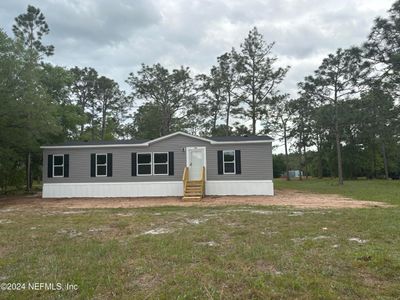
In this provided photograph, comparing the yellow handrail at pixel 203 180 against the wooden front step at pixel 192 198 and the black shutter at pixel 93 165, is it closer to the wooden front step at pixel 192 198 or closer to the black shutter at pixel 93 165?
the wooden front step at pixel 192 198

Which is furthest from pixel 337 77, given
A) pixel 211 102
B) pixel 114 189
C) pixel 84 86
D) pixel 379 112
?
pixel 84 86

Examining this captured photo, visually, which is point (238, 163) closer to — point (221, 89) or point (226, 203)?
point (226, 203)

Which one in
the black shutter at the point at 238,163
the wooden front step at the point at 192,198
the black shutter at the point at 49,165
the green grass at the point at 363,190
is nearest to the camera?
the green grass at the point at 363,190

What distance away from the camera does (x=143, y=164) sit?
16250mm

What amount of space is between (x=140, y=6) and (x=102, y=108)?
2669 cm

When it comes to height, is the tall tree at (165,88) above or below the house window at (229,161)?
above

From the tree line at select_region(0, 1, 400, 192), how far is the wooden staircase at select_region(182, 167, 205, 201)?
6.57 m

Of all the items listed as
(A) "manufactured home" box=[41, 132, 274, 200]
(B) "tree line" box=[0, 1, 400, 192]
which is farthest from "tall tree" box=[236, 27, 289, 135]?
(A) "manufactured home" box=[41, 132, 274, 200]

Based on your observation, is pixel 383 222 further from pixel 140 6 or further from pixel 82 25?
pixel 82 25

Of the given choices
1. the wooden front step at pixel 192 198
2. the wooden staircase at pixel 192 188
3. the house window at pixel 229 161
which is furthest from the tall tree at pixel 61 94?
the house window at pixel 229 161

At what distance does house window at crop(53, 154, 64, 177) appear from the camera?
16.6m

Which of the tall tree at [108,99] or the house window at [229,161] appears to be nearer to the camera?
the house window at [229,161]

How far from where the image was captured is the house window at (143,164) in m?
16.2

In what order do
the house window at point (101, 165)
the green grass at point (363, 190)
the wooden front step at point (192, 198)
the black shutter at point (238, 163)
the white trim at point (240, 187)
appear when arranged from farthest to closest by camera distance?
1. the house window at point (101, 165)
2. the black shutter at point (238, 163)
3. the white trim at point (240, 187)
4. the wooden front step at point (192, 198)
5. the green grass at point (363, 190)
